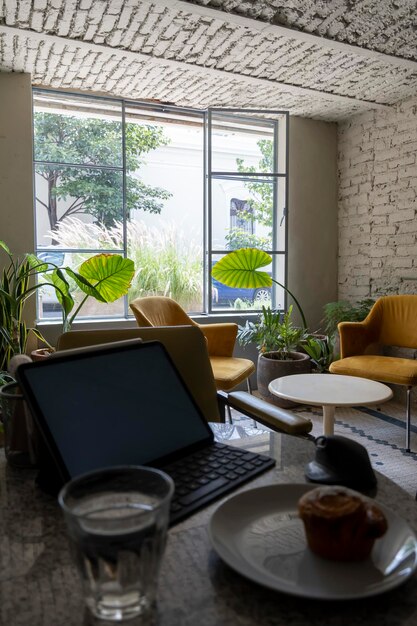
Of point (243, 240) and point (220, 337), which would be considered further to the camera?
point (243, 240)

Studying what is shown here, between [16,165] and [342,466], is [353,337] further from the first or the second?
[342,466]

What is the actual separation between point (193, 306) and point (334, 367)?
1726 millimetres

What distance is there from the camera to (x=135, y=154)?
4.82 metres

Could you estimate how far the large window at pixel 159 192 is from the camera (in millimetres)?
4215

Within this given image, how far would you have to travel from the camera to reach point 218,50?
10.7 feet

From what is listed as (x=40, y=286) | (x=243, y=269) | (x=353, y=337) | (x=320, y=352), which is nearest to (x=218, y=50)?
(x=243, y=269)

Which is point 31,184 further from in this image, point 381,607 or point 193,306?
point 381,607

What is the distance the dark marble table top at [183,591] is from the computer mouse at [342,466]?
61mm

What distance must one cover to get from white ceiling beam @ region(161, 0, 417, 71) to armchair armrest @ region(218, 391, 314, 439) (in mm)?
2247

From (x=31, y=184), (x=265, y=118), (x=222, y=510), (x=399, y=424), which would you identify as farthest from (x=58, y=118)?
(x=222, y=510)

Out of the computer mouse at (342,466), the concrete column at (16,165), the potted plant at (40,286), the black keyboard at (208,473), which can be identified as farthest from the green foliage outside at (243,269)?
the computer mouse at (342,466)

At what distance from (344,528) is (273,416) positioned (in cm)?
65

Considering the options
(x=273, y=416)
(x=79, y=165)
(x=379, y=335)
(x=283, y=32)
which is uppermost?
(x=283, y=32)

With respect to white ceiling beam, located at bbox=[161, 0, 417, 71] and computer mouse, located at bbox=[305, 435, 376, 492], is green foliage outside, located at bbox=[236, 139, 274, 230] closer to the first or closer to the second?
white ceiling beam, located at bbox=[161, 0, 417, 71]
